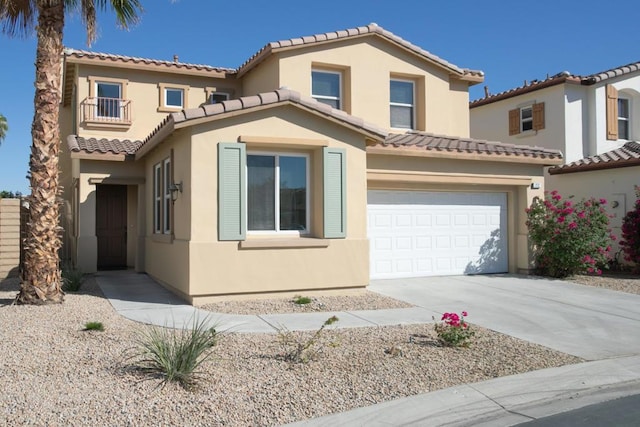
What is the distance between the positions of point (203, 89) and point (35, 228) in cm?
885

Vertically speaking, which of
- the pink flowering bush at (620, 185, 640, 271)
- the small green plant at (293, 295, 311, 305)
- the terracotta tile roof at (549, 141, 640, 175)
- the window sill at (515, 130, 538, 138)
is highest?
the window sill at (515, 130, 538, 138)

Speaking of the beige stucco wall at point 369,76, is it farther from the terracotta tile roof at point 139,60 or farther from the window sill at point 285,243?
the window sill at point 285,243

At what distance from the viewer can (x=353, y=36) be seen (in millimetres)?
15734

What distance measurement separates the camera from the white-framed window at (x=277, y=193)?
11273 mm

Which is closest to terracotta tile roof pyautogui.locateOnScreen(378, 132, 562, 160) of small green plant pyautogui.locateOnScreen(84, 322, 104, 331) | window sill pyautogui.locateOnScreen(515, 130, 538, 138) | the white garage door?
the white garage door

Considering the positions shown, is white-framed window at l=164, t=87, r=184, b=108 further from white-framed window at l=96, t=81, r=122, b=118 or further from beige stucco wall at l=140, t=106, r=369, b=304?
beige stucco wall at l=140, t=106, r=369, b=304

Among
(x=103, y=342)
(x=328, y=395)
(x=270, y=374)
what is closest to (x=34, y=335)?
(x=103, y=342)

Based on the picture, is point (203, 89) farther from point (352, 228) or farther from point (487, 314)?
point (487, 314)

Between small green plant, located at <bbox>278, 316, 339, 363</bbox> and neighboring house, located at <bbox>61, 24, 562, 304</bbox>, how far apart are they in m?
3.14

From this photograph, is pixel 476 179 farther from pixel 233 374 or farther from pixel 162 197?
pixel 233 374

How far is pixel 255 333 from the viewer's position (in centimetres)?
824

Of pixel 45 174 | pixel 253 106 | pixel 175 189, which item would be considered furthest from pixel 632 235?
pixel 45 174

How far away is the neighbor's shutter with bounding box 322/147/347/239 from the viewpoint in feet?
37.4

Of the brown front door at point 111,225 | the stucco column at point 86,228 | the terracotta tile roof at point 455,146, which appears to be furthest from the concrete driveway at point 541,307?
the brown front door at point 111,225
